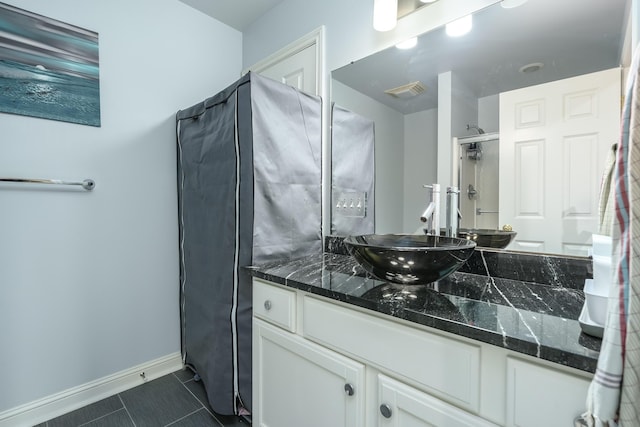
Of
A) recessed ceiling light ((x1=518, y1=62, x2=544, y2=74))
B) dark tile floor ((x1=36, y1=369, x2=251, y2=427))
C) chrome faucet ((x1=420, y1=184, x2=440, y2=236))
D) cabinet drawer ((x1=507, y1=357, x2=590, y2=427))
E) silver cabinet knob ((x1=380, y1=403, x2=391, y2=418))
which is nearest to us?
cabinet drawer ((x1=507, y1=357, x2=590, y2=427))

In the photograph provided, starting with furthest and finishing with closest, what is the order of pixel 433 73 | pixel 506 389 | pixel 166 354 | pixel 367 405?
pixel 166 354 → pixel 433 73 → pixel 367 405 → pixel 506 389

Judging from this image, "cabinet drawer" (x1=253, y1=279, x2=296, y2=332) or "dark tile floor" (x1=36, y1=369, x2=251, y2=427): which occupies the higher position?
"cabinet drawer" (x1=253, y1=279, x2=296, y2=332)

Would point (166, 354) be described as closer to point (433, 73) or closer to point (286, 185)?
point (286, 185)

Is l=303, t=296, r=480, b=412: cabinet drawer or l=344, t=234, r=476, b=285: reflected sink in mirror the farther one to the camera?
l=344, t=234, r=476, b=285: reflected sink in mirror

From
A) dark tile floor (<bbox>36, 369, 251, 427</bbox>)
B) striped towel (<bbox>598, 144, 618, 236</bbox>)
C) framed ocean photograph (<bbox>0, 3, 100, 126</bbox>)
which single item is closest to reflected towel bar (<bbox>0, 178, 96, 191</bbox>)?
framed ocean photograph (<bbox>0, 3, 100, 126</bbox>)

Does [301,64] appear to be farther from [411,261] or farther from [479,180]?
[411,261]

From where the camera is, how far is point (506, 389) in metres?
Result: 0.63

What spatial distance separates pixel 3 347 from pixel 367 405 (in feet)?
5.53

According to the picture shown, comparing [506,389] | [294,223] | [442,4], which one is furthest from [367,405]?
[442,4]

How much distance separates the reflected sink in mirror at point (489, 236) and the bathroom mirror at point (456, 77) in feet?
0.17

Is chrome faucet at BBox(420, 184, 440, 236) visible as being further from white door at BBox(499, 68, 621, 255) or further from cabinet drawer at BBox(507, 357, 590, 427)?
cabinet drawer at BBox(507, 357, 590, 427)

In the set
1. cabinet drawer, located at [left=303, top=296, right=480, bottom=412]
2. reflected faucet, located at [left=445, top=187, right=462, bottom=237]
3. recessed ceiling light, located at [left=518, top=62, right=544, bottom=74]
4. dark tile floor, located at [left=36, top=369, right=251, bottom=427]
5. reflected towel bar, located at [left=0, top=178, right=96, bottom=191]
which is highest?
recessed ceiling light, located at [left=518, top=62, right=544, bottom=74]

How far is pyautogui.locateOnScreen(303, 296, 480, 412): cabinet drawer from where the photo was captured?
69 cm

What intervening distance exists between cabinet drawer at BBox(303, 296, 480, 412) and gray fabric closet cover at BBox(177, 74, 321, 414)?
0.47 meters
